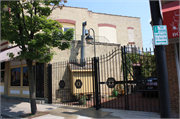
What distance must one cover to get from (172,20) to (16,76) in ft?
41.1

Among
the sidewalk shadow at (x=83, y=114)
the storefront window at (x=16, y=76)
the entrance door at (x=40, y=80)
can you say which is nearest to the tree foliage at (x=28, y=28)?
the sidewalk shadow at (x=83, y=114)

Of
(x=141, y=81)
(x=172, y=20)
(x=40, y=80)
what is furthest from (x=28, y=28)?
(x=172, y=20)

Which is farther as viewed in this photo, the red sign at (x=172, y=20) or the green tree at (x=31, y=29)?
the green tree at (x=31, y=29)

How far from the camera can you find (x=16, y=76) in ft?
43.0

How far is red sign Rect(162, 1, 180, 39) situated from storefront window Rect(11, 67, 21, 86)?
11.8 metres

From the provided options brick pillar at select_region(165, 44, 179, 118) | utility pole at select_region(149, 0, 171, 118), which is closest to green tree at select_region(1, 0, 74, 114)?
brick pillar at select_region(165, 44, 179, 118)

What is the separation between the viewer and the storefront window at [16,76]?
1287cm

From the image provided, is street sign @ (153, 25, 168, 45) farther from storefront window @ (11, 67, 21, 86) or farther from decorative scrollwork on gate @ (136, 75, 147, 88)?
storefront window @ (11, 67, 21, 86)

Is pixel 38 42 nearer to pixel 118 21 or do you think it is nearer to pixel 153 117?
pixel 153 117

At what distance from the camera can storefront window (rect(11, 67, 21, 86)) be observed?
42.2 ft

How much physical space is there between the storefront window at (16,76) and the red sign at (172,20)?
11810 millimetres

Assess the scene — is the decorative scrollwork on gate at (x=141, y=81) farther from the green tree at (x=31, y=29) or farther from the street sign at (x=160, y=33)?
the green tree at (x=31, y=29)

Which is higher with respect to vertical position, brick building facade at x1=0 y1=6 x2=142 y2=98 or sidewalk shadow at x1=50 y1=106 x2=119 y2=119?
brick building facade at x1=0 y1=6 x2=142 y2=98

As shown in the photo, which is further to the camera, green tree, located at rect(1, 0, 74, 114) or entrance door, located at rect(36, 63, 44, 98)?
entrance door, located at rect(36, 63, 44, 98)
